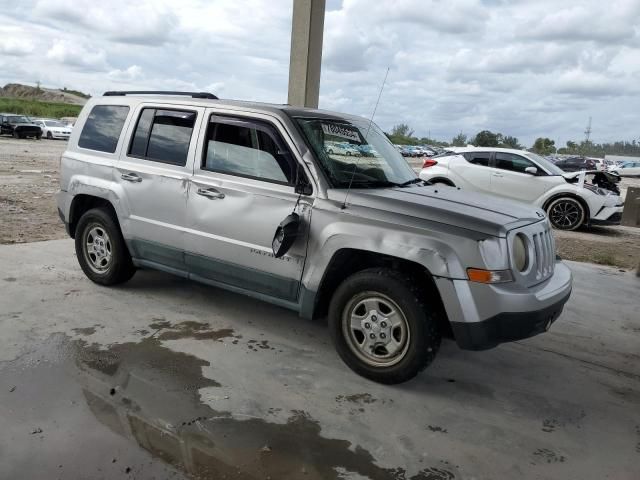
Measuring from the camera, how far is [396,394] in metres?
3.83

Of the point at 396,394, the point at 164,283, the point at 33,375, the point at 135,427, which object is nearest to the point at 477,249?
the point at 396,394

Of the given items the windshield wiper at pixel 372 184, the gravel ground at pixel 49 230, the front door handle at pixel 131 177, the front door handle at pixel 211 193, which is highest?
the windshield wiper at pixel 372 184

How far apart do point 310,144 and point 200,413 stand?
2.07 meters

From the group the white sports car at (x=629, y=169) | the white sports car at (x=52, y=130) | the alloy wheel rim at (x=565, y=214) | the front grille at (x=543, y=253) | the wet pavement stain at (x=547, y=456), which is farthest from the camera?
the white sports car at (x=629, y=169)

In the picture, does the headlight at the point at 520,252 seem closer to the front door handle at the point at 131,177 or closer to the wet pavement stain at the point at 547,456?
the wet pavement stain at the point at 547,456

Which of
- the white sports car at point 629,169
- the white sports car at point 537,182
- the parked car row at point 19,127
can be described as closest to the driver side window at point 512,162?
the white sports car at point 537,182

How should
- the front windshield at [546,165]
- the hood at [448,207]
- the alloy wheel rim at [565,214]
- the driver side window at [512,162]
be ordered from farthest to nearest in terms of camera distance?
1. the driver side window at [512,162]
2. the front windshield at [546,165]
3. the alloy wheel rim at [565,214]
4. the hood at [448,207]

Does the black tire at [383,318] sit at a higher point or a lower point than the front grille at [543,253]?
lower

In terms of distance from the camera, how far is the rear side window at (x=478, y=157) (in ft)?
41.9

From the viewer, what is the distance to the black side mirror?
4035mm

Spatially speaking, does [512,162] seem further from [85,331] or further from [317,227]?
[85,331]

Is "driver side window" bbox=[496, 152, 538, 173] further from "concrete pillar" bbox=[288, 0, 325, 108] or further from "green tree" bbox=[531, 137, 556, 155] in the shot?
"green tree" bbox=[531, 137, 556, 155]

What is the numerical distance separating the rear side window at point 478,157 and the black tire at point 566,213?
1.71 metres

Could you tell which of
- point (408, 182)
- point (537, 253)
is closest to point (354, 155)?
point (408, 182)
